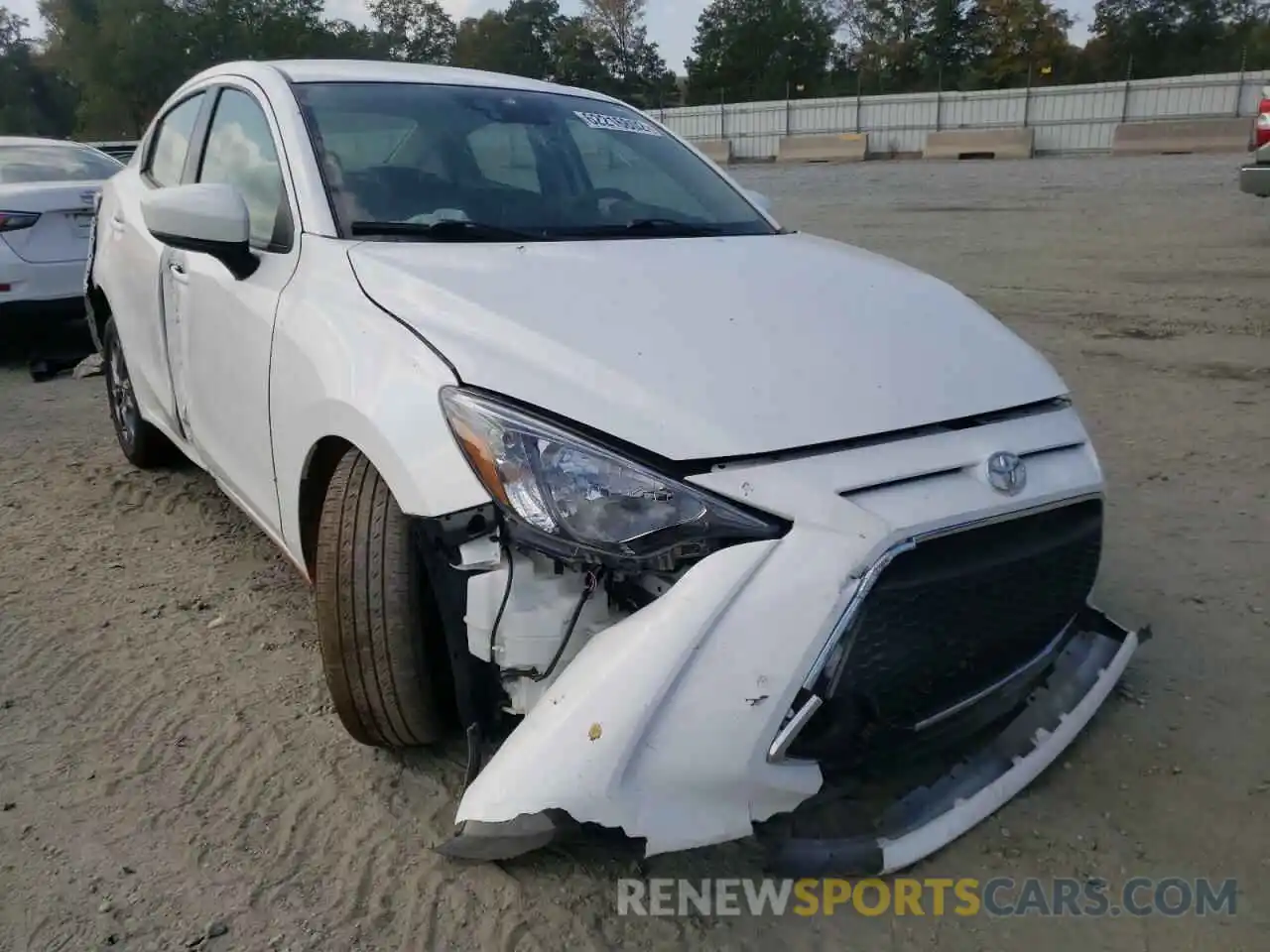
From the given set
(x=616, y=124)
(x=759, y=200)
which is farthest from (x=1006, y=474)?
(x=616, y=124)

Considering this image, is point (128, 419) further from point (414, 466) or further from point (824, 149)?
point (824, 149)

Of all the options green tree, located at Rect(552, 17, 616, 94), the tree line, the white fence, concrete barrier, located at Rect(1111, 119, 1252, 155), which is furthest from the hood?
green tree, located at Rect(552, 17, 616, 94)

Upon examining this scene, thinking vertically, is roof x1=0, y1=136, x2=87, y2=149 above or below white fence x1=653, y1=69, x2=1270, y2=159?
above

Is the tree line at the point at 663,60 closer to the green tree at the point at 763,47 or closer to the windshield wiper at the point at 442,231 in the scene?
the green tree at the point at 763,47

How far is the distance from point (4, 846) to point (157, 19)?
62441 millimetres

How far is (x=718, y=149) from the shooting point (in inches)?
1385

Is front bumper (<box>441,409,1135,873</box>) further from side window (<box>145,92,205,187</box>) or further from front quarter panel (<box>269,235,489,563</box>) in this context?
side window (<box>145,92,205,187</box>)

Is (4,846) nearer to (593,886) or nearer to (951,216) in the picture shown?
(593,886)

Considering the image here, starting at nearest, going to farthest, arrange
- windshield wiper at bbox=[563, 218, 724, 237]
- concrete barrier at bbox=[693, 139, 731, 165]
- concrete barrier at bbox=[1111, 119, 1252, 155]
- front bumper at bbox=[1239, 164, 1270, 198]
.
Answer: windshield wiper at bbox=[563, 218, 724, 237] < front bumper at bbox=[1239, 164, 1270, 198] < concrete barrier at bbox=[1111, 119, 1252, 155] < concrete barrier at bbox=[693, 139, 731, 165]

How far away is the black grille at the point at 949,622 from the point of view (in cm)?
186

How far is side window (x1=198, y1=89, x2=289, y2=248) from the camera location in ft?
9.18

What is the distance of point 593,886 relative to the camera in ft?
6.85

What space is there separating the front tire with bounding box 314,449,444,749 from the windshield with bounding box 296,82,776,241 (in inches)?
29.4

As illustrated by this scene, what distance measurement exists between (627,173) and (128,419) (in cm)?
250
